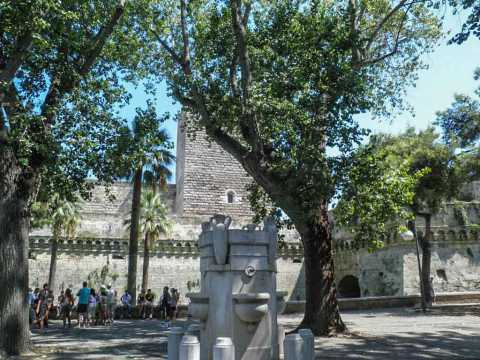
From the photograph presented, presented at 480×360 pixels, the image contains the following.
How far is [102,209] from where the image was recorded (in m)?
38.3

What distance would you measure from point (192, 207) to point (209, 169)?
327 cm

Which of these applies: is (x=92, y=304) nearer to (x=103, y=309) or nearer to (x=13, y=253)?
(x=103, y=309)

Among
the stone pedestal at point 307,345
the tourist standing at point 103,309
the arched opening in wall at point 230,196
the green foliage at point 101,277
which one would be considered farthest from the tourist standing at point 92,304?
the arched opening in wall at point 230,196

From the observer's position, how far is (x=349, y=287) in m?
32.0

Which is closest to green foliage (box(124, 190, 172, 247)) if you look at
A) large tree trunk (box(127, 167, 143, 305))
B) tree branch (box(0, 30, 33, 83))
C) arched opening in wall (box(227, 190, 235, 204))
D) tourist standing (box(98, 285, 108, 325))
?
large tree trunk (box(127, 167, 143, 305))

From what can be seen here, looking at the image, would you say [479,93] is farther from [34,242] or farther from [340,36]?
[34,242]

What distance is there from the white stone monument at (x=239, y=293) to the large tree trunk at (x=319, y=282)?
416cm

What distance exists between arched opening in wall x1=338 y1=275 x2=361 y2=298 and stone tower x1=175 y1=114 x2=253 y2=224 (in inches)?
297

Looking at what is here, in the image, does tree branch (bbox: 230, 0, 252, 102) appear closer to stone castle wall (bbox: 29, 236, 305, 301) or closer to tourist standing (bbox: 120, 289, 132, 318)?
tourist standing (bbox: 120, 289, 132, 318)

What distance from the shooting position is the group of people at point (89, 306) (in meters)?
17.1

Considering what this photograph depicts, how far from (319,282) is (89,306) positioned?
864 cm

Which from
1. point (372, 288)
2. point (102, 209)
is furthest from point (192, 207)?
point (372, 288)

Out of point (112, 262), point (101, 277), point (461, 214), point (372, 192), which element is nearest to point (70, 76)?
point (372, 192)

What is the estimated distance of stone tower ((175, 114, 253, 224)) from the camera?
118ft
